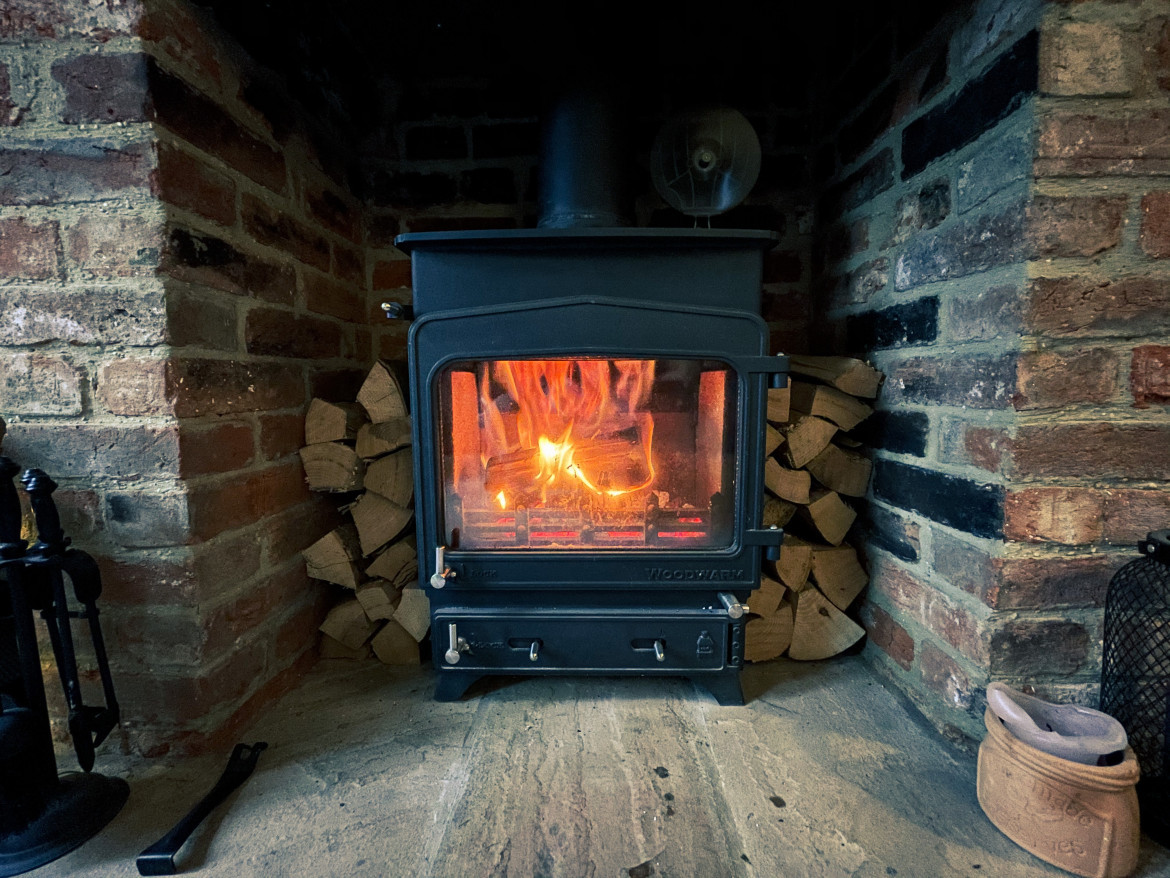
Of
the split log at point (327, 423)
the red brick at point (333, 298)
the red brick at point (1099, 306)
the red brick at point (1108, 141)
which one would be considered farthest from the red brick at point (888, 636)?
the red brick at point (333, 298)

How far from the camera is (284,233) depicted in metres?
1.16

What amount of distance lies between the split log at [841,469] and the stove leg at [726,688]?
0.47 metres

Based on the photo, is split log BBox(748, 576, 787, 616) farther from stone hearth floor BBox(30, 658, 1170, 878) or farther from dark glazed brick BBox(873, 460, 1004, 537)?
dark glazed brick BBox(873, 460, 1004, 537)

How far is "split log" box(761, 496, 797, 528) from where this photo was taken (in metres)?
1.22

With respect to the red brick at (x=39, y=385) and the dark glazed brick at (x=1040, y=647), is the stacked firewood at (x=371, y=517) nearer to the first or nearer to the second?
the red brick at (x=39, y=385)

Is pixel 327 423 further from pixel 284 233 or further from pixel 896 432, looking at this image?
pixel 896 432

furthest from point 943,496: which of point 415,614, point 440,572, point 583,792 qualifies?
point 415,614

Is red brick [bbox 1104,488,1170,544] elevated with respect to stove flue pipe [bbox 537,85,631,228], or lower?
lower

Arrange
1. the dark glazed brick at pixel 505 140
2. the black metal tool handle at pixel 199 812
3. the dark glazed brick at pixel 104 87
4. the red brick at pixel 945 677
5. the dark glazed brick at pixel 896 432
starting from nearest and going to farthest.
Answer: the black metal tool handle at pixel 199 812 < the dark glazed brick at pixel 104 87 < the red brick at pixel 945 677 < the dark glazed brick at pixel 896 432 < the dark glazed brick at pixel 505 140

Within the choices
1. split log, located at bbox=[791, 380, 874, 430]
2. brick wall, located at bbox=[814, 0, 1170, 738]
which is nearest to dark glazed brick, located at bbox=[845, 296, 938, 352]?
brick wall, located at bbox=[814, 0, 1170, 738]

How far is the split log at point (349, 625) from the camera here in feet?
4.11

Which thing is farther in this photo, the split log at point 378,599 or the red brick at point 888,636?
the split log at point 378,599

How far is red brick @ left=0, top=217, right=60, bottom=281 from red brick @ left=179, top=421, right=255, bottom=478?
1.08ft

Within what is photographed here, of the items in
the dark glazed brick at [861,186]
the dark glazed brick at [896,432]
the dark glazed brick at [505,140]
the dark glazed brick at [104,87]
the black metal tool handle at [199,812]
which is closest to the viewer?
the black metal tool handle at [199,812]
